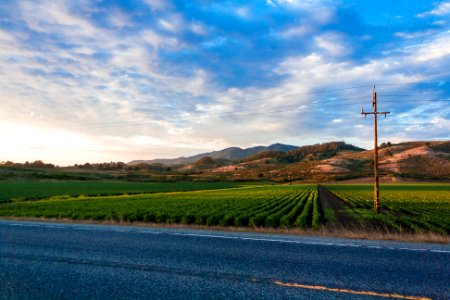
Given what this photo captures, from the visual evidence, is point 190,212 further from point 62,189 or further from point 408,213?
point 62,189

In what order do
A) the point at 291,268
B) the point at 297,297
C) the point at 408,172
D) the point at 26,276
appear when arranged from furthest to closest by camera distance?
the point at 408,172 → the point at 291,268 → the point at 26,276 → the point at 297,297

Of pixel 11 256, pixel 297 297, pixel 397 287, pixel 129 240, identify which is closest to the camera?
pixel 297 297

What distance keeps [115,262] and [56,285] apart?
1.73 m

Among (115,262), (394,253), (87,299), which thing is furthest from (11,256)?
(394,253)

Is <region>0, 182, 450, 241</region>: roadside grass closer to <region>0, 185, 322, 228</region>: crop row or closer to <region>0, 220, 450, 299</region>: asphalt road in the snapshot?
<region>0, 185, 322, 228</region>: crop row

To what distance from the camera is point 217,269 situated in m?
7.77

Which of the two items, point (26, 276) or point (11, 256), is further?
point (11, 256)

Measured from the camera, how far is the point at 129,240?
449 inches

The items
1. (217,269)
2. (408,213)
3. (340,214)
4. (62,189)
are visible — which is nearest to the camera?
(217,269)

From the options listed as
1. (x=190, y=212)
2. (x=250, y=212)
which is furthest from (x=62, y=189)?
(x=250, y=212)

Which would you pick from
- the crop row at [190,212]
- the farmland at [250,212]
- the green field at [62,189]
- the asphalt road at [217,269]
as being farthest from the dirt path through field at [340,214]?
the green field at [62,189]

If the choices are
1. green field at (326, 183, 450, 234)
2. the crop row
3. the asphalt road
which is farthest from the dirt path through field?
the asphalt road

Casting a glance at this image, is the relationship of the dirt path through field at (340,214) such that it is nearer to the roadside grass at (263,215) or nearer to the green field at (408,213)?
the roadside grass at (263,215)

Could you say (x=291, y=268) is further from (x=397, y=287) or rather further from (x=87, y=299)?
(x=87, y=299)
